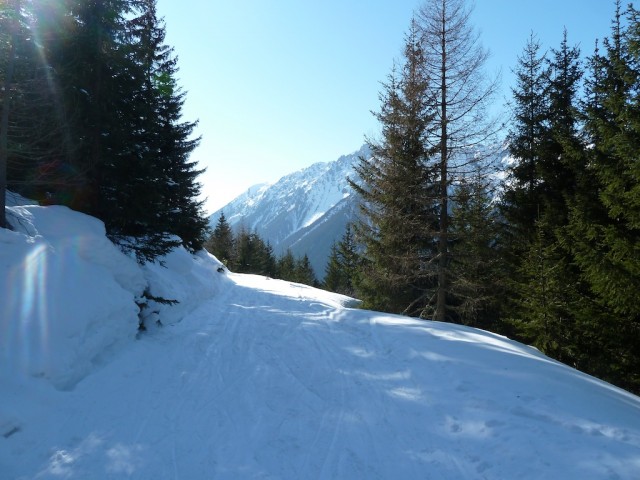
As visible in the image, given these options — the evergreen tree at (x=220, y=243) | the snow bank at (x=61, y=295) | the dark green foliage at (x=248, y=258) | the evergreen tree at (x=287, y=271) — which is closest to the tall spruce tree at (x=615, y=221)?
the snow bank at (x=61, y=295)

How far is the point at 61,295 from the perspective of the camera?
6605 millimetres

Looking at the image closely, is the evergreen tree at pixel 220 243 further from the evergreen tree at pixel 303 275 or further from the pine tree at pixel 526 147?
the pine tree at pixel 526 147

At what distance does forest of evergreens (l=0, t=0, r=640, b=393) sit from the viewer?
335 inches

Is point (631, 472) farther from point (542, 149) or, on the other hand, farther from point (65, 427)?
point (542, 149)

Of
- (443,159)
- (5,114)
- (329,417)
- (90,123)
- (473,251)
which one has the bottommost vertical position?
(329,417)

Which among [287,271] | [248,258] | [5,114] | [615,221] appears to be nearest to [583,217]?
[615,221]

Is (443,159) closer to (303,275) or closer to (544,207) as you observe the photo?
(544,207)

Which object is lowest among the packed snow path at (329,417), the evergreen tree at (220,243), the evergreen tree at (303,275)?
the packed snow path at (329,417)

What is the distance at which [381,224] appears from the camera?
567 inches

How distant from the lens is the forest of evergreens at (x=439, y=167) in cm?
851

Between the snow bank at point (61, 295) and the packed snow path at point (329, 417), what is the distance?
415mm

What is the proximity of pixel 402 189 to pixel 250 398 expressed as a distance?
9343 mm

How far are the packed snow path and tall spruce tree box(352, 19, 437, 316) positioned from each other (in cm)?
539

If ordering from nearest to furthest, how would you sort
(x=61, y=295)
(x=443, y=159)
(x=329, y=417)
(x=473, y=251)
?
(x=329, y=417) → (x=61, y=295) → (x=443, y=159) → (x=473, y=251)
